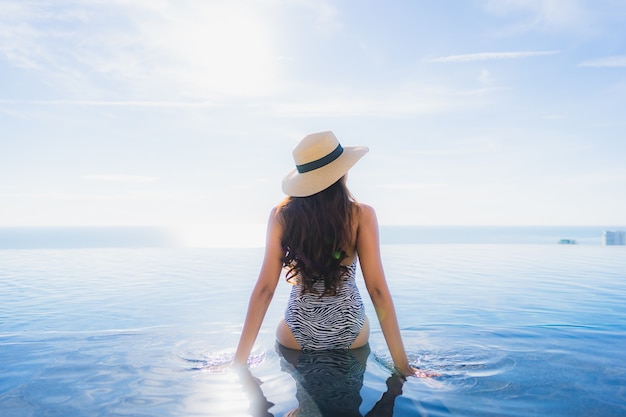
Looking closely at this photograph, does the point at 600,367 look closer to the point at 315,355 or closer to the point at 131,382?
the point at 315,355

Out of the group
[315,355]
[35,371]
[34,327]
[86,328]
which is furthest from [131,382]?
[34,327]

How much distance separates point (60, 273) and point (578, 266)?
46.2ft

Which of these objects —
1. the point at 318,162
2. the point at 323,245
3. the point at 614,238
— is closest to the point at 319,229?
the point at 323,245

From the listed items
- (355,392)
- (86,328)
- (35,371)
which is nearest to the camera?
(355,392)

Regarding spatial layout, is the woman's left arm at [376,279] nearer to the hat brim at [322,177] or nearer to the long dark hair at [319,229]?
the long dark hair at [319,229]

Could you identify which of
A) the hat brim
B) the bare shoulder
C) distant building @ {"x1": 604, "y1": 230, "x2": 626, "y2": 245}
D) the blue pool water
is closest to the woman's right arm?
the hat brim

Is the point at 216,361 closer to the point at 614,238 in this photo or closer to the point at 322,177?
the point at 322,177

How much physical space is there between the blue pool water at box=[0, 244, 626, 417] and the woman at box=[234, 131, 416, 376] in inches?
17.3

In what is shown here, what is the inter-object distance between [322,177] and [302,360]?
1.55 m

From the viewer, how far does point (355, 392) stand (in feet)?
10.6

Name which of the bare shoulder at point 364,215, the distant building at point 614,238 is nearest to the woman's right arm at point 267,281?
the bare shoulder at point 364,215

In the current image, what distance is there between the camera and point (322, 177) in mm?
3459

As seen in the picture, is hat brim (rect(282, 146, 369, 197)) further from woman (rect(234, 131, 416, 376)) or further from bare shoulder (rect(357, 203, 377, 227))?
bare shoulder (rect(357, 203, 377, 227))

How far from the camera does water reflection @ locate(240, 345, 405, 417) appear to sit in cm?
294
